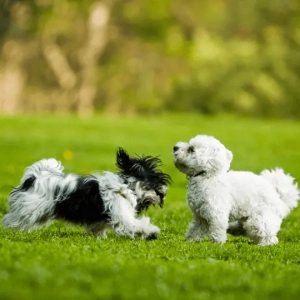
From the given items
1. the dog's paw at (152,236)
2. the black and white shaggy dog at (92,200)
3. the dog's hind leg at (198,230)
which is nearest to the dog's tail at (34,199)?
the black and white shaggy dog at (92,200)

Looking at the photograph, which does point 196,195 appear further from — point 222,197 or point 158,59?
point 158,59

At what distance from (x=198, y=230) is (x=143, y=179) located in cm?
99

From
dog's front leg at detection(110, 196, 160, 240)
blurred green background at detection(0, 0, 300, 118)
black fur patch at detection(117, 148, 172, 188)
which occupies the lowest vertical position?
dog's front leg at detection(110, 196, 160, 240)

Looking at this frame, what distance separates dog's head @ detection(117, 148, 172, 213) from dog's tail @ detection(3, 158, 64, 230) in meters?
0.84

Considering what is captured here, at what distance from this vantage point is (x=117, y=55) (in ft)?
204

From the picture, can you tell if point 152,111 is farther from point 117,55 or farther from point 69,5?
point 69,5

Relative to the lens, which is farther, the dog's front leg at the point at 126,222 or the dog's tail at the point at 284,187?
the dog's tail at the point at 284,187

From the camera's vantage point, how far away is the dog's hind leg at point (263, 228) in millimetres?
10898

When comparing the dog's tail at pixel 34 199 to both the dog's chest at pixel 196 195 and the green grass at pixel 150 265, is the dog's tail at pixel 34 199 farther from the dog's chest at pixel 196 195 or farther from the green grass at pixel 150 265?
the dog's chest at pixel 196 195

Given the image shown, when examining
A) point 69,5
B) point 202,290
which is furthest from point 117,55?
point 202,290

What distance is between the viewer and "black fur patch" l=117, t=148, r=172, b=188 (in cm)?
1092

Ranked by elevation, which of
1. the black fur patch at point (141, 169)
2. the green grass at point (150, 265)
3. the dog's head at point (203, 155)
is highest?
the dog's head at point (203, 155)

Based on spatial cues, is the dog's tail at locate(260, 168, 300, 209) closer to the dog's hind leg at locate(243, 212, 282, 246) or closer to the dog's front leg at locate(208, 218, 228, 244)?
the dog's hind leg at locate(243, 212, 282, 246)

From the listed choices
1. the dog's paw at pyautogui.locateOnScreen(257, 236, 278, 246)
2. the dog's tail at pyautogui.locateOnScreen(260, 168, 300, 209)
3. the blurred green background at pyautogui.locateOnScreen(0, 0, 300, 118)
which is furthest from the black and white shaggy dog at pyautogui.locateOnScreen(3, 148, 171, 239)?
the blurred green background at pyautogui.locateOnScreen(0, 0, 300, 118)
